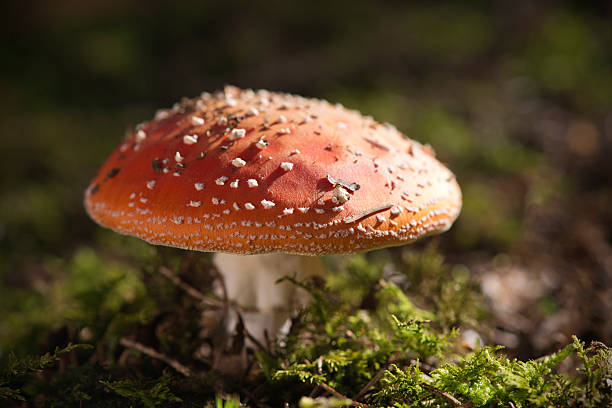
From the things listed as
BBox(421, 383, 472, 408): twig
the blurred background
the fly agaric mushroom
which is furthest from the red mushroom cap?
the blurred background

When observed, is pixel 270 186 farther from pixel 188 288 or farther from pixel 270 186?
pixel 188 288

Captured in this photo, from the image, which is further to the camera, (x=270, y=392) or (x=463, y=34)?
(x=463, y=34)

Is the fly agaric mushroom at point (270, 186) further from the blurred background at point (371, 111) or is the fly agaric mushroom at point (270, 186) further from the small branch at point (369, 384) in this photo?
the blurred background at point (371, 111)

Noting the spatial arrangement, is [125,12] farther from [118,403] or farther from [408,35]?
[118,403]

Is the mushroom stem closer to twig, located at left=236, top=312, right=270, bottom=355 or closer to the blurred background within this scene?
twig, located at left=236, top=312, right=270, bottom=355

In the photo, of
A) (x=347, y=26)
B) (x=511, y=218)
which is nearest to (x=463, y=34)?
(x=347, y=26)

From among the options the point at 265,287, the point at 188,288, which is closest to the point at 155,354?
the point at 188,288
